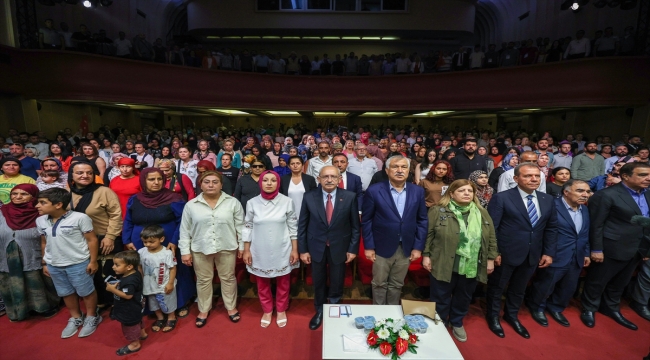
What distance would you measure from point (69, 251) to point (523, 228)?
4407mm

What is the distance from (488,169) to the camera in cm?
526

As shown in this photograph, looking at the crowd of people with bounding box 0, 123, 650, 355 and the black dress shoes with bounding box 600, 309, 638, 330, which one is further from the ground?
the crowd of people with bounding box 0, 123, 650, 355

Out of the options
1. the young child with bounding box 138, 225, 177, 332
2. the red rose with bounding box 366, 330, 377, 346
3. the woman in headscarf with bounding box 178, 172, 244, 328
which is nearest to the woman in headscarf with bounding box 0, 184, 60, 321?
the young child with bounding box 138, 225, 177, 332

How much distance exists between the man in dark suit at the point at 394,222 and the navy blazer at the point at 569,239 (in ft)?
4.89

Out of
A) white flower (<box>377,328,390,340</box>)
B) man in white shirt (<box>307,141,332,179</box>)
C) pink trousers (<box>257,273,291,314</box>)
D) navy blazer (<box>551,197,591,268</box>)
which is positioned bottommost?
pink trousers (<box>257,273,291,314</box>)

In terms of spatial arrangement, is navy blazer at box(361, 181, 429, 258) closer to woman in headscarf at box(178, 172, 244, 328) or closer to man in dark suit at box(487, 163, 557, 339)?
man in dark suit at box(487, 163, 557, 339)

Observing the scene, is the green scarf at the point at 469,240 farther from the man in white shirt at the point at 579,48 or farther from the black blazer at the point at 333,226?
the man in white shirt at the point at 579,48

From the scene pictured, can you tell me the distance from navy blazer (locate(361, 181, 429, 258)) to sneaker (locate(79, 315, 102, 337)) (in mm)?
2977

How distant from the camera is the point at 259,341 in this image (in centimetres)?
286

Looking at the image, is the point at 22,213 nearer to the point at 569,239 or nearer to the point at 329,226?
the point at 329,226

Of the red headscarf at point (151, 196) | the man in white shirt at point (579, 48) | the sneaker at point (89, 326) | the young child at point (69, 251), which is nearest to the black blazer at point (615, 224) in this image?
the red headscarf at point (151, 196)

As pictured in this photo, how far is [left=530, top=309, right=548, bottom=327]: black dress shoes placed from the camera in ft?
10.2

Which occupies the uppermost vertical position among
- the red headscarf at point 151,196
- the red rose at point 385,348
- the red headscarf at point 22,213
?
the red headscarf at point 151,196

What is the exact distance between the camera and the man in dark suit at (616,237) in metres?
2.89
